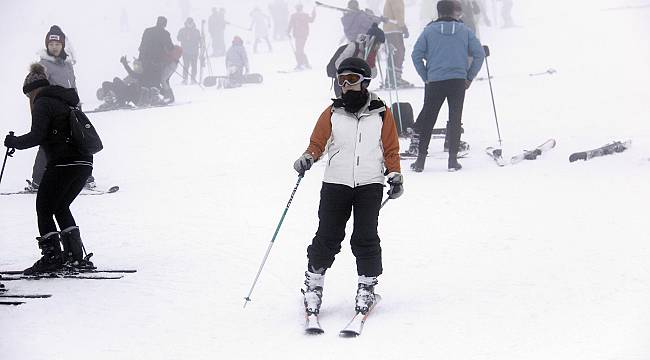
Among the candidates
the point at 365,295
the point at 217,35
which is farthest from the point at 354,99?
the point at 217,35

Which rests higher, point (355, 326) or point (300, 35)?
point (355, 326)

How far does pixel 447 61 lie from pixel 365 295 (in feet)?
15.8

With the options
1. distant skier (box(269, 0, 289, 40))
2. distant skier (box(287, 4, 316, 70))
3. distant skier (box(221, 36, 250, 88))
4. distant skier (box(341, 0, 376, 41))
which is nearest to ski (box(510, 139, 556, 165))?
distant skier (box(341, 0, 376, 41))

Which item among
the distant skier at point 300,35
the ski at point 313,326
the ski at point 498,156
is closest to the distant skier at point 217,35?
the distant skier at point 300,35

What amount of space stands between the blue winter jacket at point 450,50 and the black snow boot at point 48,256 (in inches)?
183

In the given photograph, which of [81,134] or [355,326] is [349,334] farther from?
[81,134]

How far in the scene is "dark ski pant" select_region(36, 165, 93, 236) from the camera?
641cm

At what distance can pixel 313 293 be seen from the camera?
5.19 m

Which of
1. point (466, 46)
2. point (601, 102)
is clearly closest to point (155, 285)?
point (466, 46)

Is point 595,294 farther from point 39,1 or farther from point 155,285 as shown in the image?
point 39,1

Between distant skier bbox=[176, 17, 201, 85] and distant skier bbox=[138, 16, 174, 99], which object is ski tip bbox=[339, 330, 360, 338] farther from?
distant skier bbox=[176, 17, 201, 85]

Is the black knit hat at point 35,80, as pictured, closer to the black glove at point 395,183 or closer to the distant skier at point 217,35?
the black glove at point 395,183

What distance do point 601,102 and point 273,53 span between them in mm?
20321

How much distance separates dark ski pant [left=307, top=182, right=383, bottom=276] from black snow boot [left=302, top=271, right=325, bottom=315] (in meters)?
0.05
